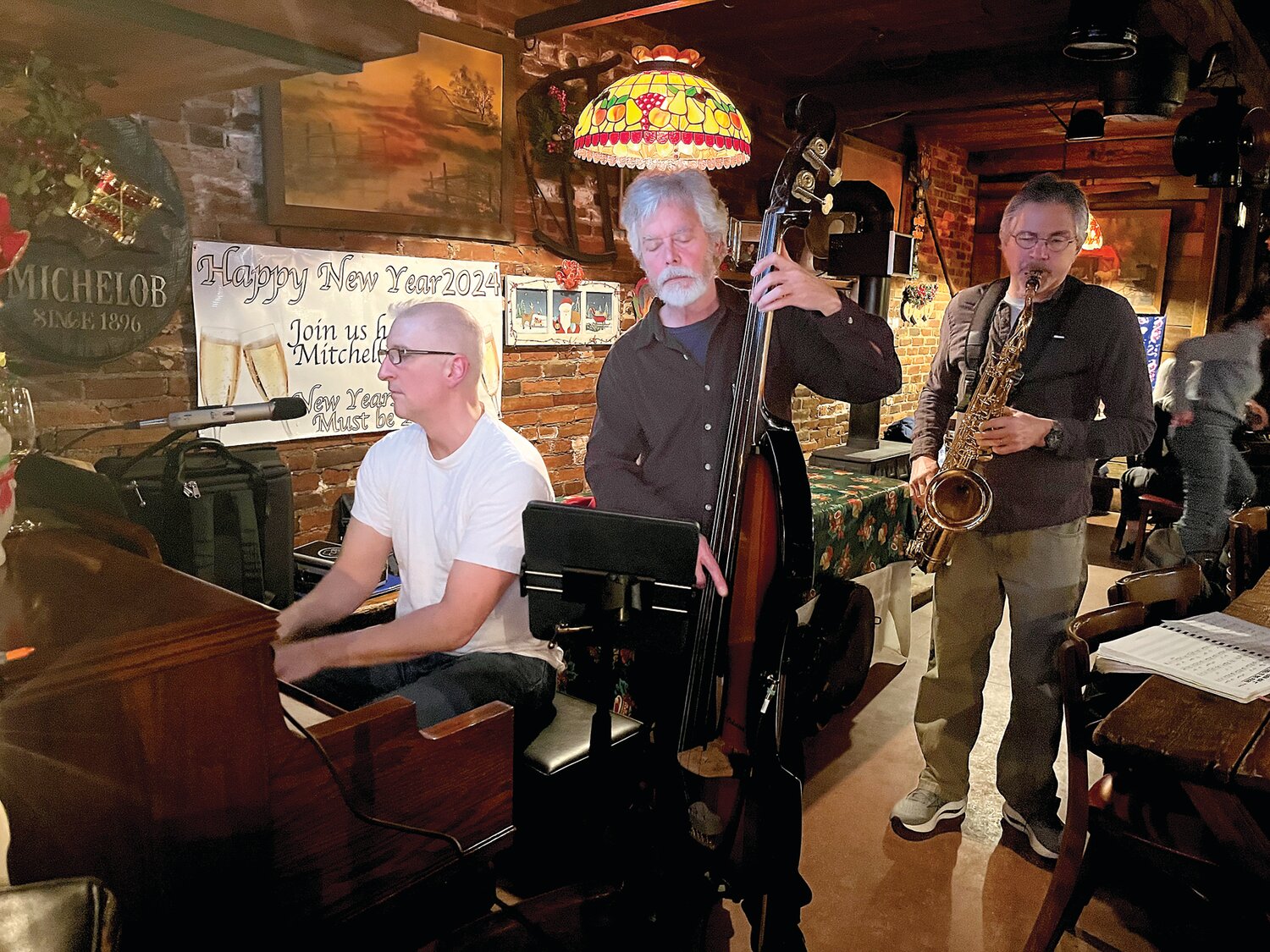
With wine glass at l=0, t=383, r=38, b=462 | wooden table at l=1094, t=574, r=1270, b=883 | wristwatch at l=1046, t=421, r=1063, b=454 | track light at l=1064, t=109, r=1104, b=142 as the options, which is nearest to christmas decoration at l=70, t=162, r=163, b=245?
wine glass at l=0, t=383, r=38, b=462

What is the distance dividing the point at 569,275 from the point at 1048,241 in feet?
7.37

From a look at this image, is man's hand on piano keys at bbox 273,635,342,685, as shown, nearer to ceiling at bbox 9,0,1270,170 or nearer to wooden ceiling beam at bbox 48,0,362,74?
ceiling at bbox 9,0,1270,170

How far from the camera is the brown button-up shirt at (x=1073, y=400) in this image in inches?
88.7

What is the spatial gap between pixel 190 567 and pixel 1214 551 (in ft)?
14.5

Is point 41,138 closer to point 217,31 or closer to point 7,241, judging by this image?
point 7,241

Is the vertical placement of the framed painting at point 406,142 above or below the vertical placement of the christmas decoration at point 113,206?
above

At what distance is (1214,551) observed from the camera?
4312 millimetres

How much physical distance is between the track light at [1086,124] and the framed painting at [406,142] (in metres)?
3.67

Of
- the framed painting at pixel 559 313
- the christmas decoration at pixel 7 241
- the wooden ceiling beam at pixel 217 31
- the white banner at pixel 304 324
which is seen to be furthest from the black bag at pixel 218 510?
the framed painting at pixel 559 313

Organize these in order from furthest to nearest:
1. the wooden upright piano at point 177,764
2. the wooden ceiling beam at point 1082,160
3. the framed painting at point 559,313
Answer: the wooden ceiling beam at point 1082,160, the framed painting at point 559,313, the wooden upright piano at point 177,764

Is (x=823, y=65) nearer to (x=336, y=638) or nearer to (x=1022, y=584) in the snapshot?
(x=1022, y=584)

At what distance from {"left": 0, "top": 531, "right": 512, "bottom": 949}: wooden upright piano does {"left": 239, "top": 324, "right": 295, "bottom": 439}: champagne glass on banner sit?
1.67m

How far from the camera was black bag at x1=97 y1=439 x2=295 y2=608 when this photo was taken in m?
2.09

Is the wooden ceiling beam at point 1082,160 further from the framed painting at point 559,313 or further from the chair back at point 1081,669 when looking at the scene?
the chair back at point 1081,669
